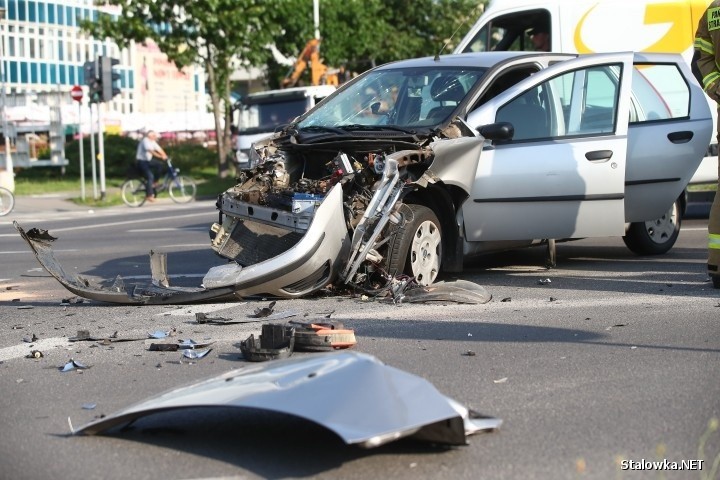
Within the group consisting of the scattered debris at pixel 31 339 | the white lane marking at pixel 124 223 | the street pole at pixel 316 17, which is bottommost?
the white lane marking at pixel 124 223

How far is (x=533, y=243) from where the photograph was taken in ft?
32.6

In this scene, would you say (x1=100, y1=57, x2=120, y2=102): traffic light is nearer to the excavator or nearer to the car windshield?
the excavator

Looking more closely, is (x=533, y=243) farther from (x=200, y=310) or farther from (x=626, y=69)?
(x=200, y=310)

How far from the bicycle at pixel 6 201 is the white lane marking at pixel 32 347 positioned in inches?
687

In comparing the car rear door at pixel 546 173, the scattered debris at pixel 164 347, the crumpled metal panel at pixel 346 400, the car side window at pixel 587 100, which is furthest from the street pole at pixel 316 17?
the crumpled metal panel at pixel 346 400

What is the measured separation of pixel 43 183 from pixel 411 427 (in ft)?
112

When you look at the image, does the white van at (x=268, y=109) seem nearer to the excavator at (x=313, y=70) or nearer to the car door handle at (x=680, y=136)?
the excavator at (x=313, y=70)

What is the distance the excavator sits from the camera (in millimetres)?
35188

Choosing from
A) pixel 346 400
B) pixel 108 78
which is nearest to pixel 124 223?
pixel 108 78

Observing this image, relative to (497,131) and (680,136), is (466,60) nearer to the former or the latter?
(497,131)

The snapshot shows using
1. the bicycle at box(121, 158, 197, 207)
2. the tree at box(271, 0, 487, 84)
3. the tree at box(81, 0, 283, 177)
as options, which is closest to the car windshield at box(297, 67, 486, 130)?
the bicycle at box(121, 158, 197, 207)

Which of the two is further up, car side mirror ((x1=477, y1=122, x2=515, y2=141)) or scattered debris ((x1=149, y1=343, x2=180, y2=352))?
car side mirror ((x1=477, y1=122, x2=515, y2=141))

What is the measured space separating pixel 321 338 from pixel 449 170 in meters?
2.56

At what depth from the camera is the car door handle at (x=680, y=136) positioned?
31.5 ft
